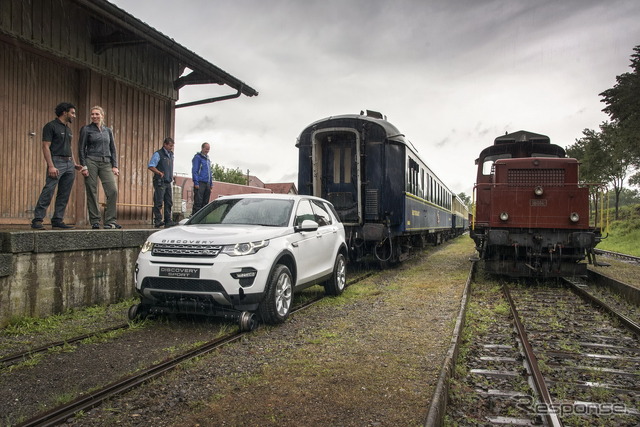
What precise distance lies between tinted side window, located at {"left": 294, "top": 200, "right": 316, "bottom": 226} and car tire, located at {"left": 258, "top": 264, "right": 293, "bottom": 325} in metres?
0.92

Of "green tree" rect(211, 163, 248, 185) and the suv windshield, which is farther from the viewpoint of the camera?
"green tree" rect(211, 163, 248, 185)

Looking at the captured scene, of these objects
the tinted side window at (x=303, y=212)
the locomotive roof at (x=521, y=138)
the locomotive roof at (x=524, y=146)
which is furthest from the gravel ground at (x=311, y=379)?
the locomotive roof at (x=521, y=138)

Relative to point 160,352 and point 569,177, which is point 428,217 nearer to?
point 569,177

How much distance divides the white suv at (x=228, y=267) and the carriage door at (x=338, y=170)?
4.74 metres

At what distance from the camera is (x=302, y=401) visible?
3.41 metres

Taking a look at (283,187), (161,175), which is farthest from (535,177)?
(283,187)

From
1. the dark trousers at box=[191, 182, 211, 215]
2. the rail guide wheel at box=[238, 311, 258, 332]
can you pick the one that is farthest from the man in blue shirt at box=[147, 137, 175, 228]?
the rail guide wheel at box=[238, 311, 258, 332]

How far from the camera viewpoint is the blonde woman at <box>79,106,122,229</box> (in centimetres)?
708

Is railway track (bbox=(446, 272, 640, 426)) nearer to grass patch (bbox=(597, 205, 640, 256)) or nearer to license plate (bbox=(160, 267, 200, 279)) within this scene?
license plate (bbox=(160, 267, 200, 279))

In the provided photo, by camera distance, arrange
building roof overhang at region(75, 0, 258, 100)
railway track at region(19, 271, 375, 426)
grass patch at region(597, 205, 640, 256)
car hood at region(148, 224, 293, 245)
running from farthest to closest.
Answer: grass patch at region(597, 205, 640, 256), building roof overhang at region(75, 0, 258, 100), car hood at region(148, 224, 293, 245), railway track at region(19, 271, 375, 426)

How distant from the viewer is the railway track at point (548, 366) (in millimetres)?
3512

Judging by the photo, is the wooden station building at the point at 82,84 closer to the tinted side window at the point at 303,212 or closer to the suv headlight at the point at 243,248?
the tinted side window at the point at 303,212

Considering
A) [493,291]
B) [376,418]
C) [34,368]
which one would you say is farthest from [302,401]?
[493,291]

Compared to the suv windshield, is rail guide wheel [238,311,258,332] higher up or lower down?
lower down
